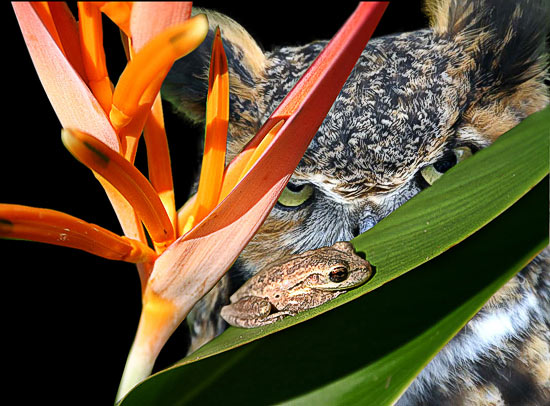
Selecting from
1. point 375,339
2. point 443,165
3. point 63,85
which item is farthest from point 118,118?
point 443,165

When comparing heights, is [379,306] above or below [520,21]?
below

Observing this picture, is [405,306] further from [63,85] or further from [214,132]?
[63,85]

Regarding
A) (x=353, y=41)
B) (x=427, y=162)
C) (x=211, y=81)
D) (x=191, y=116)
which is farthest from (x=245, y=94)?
(x=353, y=41)

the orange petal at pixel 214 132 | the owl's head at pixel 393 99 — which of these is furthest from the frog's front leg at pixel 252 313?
the orange petal at pixel 214 132

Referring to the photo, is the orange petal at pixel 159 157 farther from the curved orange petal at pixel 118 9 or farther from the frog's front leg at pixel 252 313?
the frog's front leg at pixel 252 313

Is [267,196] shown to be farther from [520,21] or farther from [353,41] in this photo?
[520,21]

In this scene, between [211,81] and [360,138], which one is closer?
[211,81]
